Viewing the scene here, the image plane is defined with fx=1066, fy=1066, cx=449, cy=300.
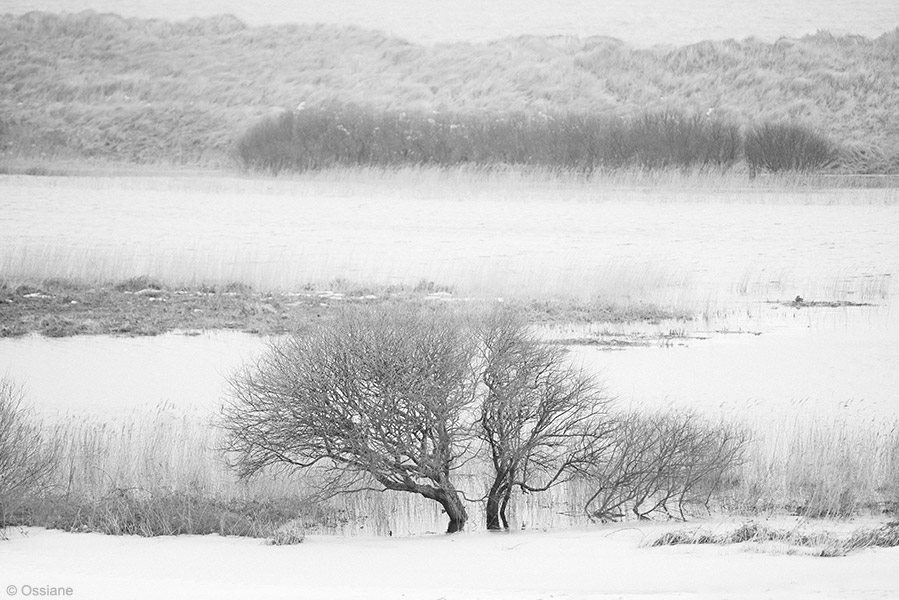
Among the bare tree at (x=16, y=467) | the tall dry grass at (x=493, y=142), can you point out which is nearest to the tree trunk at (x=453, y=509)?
the bare tree at (x=16, y=467)

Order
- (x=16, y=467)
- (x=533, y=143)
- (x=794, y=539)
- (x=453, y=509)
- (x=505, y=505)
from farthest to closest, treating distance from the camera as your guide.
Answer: (x=533, y=143) → (x=505, y=505) → (x=453, y=509) → (x=16, y=467) → (x=794, y=539)

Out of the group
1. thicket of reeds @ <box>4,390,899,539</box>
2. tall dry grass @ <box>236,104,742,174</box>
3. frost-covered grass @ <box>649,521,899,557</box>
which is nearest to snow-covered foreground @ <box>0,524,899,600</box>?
frost-covered grass @ <box>649,521,899,557</box>

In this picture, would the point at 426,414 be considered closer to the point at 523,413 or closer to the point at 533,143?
the point at 523,413

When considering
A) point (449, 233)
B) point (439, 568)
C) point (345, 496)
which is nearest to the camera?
point (439, 568)

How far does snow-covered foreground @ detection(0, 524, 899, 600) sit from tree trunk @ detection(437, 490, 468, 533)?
0.97 feet

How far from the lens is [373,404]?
26.3ft

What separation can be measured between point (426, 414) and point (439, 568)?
1.39m

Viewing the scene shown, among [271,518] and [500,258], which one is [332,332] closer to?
[271,518]

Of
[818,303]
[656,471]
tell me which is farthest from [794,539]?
[818,303]

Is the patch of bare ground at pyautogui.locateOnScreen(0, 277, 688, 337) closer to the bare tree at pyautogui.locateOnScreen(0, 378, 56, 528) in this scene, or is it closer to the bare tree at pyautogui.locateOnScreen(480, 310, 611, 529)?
the bare tree at pyautogui.locateOnScreen(0, 378, 56, 528)

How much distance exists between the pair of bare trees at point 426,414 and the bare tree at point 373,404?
11 mm

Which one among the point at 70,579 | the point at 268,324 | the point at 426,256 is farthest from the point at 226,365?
the point at 426,256

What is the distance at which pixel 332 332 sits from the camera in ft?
27.5

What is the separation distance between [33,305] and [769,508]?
41.2 ft
